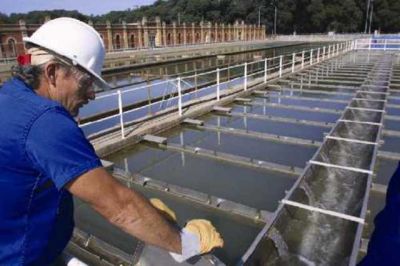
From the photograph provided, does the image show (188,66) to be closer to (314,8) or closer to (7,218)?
(7,218)

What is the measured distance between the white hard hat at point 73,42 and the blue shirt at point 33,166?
215 millimetres

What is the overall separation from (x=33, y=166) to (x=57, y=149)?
0.18 m

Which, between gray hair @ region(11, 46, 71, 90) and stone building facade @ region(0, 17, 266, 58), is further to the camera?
stone building facade @ region(0, 17, 266, 58)

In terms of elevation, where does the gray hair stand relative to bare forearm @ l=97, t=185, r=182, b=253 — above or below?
above

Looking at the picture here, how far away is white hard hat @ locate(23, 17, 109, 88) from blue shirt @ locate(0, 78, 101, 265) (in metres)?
0.22

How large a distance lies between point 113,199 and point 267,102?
397 inches

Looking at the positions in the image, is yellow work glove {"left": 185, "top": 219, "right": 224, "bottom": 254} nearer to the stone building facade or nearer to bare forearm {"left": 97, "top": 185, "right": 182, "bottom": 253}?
bare forearm {"left": 97, "top": 185, "right": 182, "bottom": 253}

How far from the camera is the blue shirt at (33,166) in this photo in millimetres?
1265

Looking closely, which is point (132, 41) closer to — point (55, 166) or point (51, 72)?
point (51, 72)

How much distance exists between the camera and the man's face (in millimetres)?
1537

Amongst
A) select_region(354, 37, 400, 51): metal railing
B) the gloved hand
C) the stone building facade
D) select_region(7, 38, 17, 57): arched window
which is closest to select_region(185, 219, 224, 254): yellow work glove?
the gloved hand

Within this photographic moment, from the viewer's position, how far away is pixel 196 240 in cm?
156

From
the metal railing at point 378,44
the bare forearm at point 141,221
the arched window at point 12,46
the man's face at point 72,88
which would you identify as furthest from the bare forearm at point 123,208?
the metal railing at point 378,44

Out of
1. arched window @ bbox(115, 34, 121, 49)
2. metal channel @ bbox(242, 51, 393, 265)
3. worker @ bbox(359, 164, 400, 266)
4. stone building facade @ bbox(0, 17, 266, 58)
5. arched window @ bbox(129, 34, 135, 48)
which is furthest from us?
arched window @ bbox(129, 34, 135, 48)
